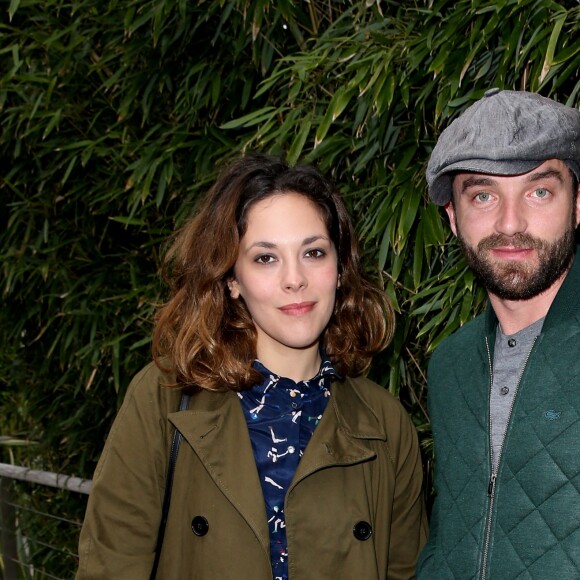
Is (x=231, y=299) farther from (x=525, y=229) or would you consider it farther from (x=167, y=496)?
(x=525, y=229)

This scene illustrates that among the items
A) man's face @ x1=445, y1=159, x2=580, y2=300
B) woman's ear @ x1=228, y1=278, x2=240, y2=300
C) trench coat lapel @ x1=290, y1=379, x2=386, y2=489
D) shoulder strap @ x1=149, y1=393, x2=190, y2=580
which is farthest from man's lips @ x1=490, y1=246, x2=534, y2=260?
shoulder strap @ x1=149, y1=393, x2=190, y2=580

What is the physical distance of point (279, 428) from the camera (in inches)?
78.0

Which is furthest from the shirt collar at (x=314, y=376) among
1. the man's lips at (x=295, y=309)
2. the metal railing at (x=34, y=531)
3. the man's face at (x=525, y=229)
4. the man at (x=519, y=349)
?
the metal railing at (x=34, y=531)

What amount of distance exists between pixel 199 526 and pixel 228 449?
0.17 m

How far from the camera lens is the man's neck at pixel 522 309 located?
1.77 metres

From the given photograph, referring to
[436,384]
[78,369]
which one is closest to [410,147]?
[436,384]

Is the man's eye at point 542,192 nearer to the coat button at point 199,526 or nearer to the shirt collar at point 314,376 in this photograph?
the shirt collar at point 314,376

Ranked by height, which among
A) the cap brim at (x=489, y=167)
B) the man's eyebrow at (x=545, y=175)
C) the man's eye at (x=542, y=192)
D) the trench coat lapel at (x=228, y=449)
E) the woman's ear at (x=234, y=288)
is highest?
the cap brim at (x=489, y=167)

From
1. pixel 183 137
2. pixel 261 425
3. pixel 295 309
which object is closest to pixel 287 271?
pixel 295 309

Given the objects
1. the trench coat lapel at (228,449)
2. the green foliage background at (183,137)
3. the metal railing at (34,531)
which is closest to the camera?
the trench coat lapel at (228,449)

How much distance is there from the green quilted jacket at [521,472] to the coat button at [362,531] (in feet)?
0.46

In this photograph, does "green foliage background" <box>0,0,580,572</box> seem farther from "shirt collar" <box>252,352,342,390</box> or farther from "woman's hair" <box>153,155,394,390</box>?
"shirt collar" <box>252,352,342,390</box>

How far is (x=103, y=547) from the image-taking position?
6.13 ft

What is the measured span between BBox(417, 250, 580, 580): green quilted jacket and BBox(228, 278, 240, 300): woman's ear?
0.57 m
